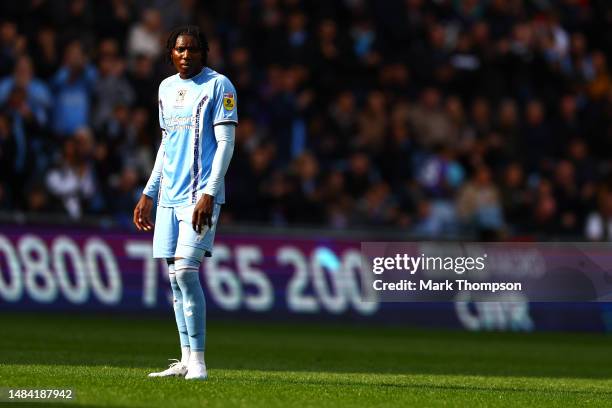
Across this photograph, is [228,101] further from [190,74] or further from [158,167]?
[158,167]

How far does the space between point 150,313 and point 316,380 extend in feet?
27.0

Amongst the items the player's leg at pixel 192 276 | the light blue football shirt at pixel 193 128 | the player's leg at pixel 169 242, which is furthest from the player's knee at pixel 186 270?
the light blue football shirt at pixel 193 128

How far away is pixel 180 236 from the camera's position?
30.3 feet

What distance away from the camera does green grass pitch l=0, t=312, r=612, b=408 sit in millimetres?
8734

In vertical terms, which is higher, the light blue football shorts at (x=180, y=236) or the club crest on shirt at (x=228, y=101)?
the club crest on shirt at (x=228, y=101)

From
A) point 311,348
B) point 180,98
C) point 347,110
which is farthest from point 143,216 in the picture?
point 347,110

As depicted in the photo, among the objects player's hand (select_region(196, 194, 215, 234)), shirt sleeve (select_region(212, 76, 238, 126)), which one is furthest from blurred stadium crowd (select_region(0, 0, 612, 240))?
player's hand (select_region(196, 194, 215, 234))

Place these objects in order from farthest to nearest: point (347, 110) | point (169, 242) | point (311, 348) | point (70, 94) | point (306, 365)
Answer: point (347, 110), point (70, 94), point (311, 348), point (306, 365), point (169, 242)

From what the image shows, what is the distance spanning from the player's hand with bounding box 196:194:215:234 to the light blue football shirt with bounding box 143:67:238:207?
146 mm

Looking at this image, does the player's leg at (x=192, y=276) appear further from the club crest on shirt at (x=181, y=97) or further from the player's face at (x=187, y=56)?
the player's face at (x=187, y=56)

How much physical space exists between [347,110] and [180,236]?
12.3 meters

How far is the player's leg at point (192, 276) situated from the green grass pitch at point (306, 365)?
21 centimetres

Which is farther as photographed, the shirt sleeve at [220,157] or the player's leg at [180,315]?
the player's leg at [180,315]

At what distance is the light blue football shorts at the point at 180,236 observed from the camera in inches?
362
